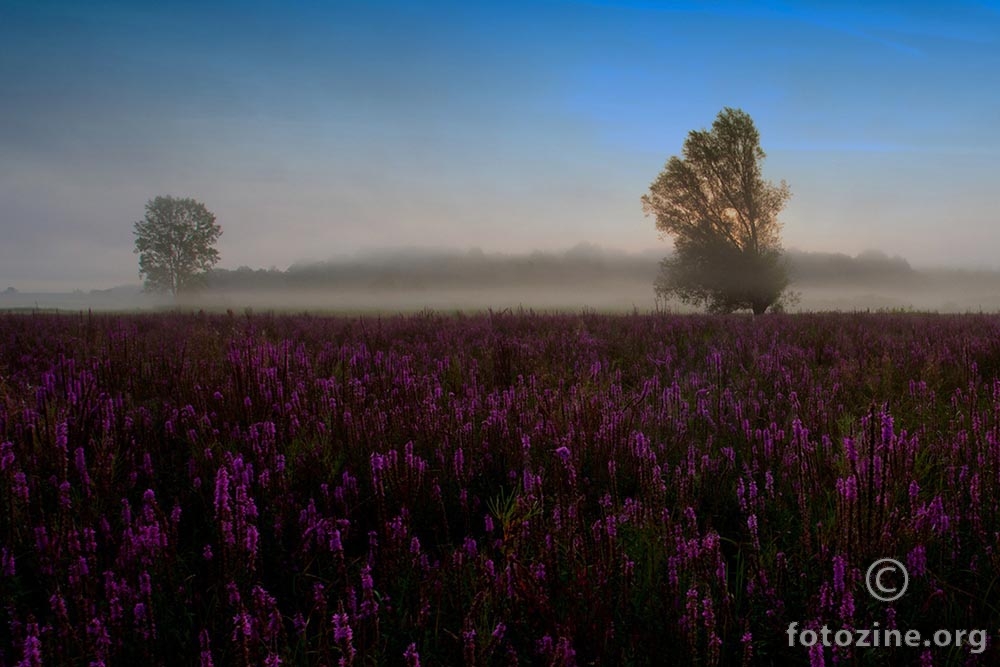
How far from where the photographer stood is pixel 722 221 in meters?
32.9

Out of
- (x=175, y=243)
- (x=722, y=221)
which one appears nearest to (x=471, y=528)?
(x=722, y=221)

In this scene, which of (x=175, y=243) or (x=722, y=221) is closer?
(x=722, y=221)

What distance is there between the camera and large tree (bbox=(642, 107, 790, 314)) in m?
31.8

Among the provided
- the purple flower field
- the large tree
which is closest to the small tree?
the large tree

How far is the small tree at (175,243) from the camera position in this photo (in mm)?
65312

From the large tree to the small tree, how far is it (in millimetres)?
56596

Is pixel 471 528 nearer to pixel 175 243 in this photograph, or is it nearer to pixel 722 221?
pixel 722 221

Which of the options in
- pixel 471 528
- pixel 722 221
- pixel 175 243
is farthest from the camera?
pixel 175 243

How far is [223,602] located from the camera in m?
1.50

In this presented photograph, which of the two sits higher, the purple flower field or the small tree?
the small tree

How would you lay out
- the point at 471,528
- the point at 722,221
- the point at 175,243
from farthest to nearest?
the point at 175,243 < the point at 722,221 < the point at 471,528

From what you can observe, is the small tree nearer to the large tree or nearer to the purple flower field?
the large tree

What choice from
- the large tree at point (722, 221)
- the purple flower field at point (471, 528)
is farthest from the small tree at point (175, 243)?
the purple flower field at point (471, 528)

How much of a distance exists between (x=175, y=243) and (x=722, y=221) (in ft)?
207
